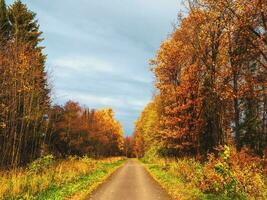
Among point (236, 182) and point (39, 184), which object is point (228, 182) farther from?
point (39, 184)

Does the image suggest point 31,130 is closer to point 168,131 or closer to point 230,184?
point 230,184

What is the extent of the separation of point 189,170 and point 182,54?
49.7 feet

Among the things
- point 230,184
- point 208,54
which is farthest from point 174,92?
point 230,184

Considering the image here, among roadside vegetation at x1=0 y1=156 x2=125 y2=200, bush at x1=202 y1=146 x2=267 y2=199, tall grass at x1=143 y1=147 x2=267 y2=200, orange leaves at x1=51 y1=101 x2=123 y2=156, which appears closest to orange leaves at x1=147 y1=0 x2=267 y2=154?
tall grass at x1=143 y1=147 x2=267 y2=200

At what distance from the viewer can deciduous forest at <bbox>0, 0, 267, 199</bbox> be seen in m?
17.4

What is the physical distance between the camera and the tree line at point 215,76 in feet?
76.6

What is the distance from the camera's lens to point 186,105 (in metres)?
34.3

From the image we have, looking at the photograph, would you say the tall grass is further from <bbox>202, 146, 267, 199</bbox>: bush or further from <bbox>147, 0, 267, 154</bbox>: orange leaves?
<bbox>147, 0, 267, 154</bbox>: orange leaves

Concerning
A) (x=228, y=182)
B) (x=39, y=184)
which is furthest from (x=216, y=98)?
(x=39, y=184)

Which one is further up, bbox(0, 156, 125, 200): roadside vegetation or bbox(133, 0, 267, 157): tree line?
bbox(133, 0, 267, 157): tree line

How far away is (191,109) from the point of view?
35594 mm

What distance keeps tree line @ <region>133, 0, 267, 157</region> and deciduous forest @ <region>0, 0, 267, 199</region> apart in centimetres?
7

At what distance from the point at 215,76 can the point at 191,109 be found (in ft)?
29.3

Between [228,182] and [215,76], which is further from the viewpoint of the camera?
[215,76]
